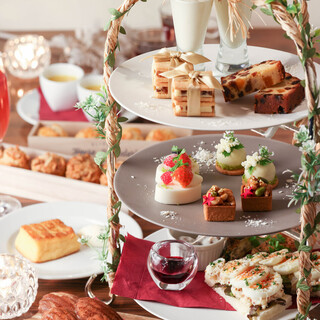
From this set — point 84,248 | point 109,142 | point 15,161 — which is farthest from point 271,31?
point 109,142

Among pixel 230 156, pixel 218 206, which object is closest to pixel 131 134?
pixel 230 156

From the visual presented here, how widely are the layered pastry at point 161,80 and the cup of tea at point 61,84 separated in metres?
1.34

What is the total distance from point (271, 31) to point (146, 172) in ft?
6.76

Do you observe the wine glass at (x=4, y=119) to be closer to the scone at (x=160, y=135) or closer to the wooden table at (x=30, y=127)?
the wooden table at (x=30, y=127)

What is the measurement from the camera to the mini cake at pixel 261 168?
1.53m

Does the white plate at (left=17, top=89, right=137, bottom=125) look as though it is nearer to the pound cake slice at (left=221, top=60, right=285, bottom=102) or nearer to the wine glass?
the wine glass

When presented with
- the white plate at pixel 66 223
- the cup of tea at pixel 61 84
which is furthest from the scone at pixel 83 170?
the cup of tea at pixel 61 84

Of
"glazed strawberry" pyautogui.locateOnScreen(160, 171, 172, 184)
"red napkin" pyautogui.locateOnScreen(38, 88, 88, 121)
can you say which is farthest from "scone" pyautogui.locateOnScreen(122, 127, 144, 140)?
"glazed strawberry" pyautogui.locateOnScreen(160, 171, 172, 184)

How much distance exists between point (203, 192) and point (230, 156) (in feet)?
0.41

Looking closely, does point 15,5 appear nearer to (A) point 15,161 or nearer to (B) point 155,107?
(A) point 15,161

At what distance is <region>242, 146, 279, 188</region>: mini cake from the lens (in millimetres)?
1525

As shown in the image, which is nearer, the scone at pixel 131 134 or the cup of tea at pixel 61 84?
the scone at pixel 131 134

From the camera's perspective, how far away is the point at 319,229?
1325mm

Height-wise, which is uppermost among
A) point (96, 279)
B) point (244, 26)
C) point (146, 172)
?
point (244, 26)
